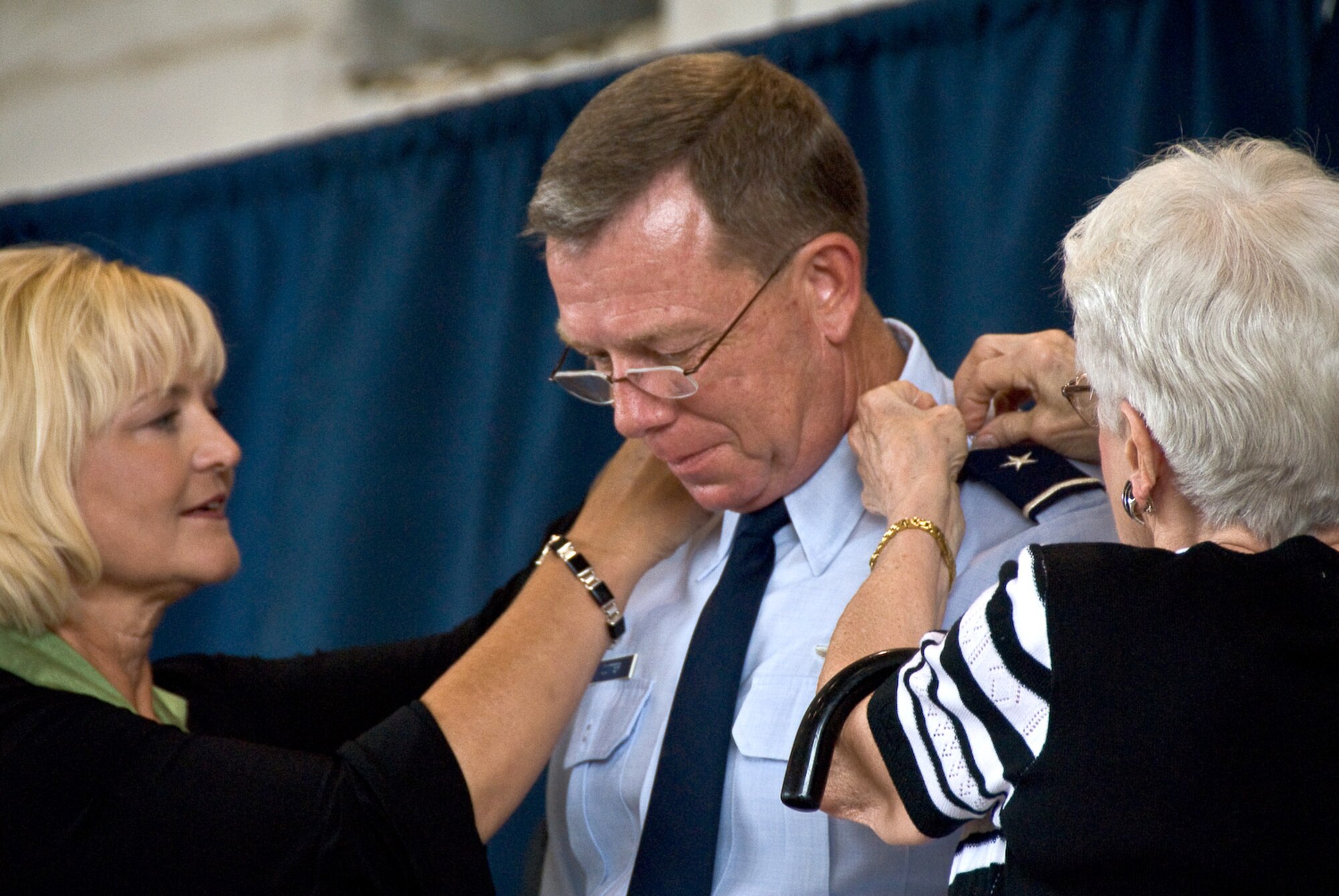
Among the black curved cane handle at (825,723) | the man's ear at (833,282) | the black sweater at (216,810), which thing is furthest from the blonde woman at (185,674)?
the black curved cane handle at (825,723)

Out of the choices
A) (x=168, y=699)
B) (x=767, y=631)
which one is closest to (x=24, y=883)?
(x=168, y=699)

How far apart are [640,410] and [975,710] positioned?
660 mm

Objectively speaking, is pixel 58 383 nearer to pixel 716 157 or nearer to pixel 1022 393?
pixel 716 157

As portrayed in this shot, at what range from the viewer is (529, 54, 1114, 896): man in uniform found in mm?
1479

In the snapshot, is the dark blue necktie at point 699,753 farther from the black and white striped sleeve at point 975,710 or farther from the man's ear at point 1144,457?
the man's ear at point 1144,457

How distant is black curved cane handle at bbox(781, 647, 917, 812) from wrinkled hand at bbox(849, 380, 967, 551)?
29 centimetres

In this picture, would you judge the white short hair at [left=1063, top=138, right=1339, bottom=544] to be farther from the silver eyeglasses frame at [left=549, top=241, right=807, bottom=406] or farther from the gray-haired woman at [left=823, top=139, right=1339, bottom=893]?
the silver eyeglasses frame at [left=549, top=241, right=807, bottom=406]

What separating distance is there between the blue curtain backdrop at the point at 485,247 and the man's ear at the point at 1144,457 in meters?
0.80

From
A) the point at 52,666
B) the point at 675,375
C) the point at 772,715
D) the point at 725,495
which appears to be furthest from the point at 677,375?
the point at 52,666

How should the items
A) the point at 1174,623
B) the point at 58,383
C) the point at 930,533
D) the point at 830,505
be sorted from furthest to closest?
the point at 58,383, the point at 830,505, the point at 930,533, the point at 1174,623

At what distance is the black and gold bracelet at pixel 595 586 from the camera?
66.4 inches

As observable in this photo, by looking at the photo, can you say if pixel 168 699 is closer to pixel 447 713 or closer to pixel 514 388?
pixel 447 713

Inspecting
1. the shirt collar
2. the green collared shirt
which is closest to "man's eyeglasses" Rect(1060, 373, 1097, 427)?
the shirt collar

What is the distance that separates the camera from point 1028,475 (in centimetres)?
153
